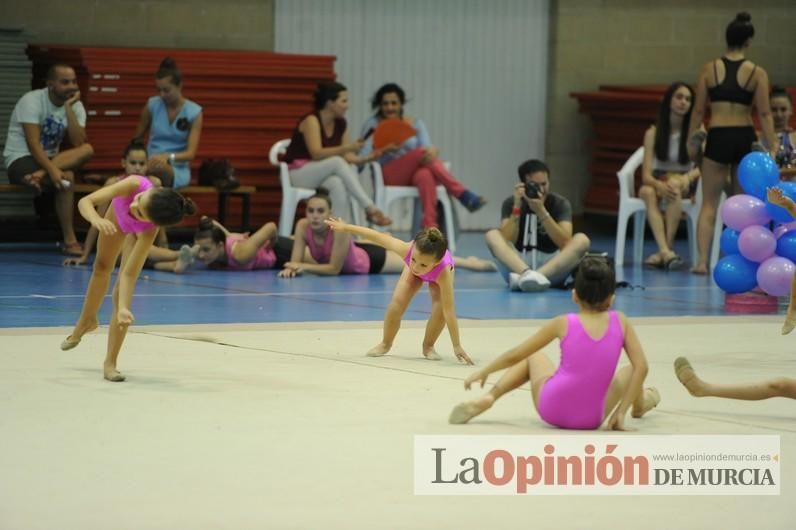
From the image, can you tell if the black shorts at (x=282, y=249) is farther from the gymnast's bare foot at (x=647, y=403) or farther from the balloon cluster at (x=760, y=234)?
the gymnast's bare foot at (x=647, y=403)

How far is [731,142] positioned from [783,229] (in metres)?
2.09

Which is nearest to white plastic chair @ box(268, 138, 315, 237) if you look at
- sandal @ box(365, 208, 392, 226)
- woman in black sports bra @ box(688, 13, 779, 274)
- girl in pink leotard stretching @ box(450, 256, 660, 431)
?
sandal @ box(365, 208, 392, 226)

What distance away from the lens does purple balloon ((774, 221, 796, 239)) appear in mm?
→ 9320

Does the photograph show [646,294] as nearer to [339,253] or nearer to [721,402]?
[339,253]

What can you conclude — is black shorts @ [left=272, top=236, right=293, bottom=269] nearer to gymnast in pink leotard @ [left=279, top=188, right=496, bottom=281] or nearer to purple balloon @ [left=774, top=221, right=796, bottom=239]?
gymnast in pink leotard @ [left=279, top=188, right=496, bottom=281]

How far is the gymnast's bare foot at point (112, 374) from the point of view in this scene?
6438 millimetres

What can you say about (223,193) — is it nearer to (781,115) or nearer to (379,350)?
(781,115)

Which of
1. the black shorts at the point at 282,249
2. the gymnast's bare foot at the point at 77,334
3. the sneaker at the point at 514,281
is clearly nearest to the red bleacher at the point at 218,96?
the black shorts at the point at 282,249

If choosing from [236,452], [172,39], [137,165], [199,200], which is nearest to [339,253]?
[137,165]

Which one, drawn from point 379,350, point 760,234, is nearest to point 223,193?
point 760,234

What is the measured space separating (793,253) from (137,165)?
5.21m

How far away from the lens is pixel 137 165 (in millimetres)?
11383

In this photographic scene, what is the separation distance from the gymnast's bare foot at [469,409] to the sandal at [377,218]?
22.2ft

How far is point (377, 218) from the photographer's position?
12320 millimetres
